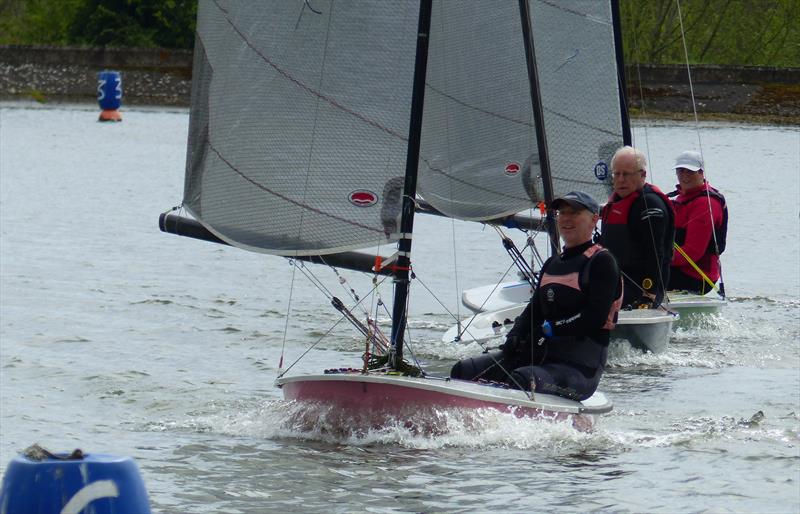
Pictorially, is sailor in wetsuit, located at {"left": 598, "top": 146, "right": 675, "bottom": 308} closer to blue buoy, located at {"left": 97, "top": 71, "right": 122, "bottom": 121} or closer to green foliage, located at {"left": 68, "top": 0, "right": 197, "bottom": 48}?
blue buoy, located at {"left": 97, "top": 71, "right": 122, "bottom": 121}

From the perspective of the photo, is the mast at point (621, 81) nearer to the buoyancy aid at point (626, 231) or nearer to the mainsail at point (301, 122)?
the buoyancy aid at point (626, 231)

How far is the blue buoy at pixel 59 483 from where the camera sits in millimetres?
4117

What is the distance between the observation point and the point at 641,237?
1112cm

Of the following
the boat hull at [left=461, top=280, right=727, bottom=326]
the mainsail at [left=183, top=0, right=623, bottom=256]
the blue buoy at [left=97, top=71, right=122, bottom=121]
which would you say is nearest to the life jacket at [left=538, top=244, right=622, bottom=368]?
the mainsail at [left=183, top=0, right=623, bottom=256]

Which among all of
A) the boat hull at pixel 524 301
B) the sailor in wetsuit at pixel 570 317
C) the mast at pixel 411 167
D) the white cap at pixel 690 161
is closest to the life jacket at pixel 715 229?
the white cap at pixel 690 161

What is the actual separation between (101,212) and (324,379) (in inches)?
705

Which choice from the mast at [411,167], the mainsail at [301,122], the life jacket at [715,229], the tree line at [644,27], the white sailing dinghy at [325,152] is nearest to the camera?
the white sailing dinghy at [325,152]

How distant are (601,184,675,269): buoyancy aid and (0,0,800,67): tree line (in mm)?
8372

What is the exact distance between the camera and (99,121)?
159ft

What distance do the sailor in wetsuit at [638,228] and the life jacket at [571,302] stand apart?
9.82ft

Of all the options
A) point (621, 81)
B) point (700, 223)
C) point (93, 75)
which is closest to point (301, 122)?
point (700, 223)

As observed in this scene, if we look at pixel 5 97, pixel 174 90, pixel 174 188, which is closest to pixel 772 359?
pixel 174 188

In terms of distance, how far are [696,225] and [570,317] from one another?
4967 mm

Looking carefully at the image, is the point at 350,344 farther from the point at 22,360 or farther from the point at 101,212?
the point at 101,212
